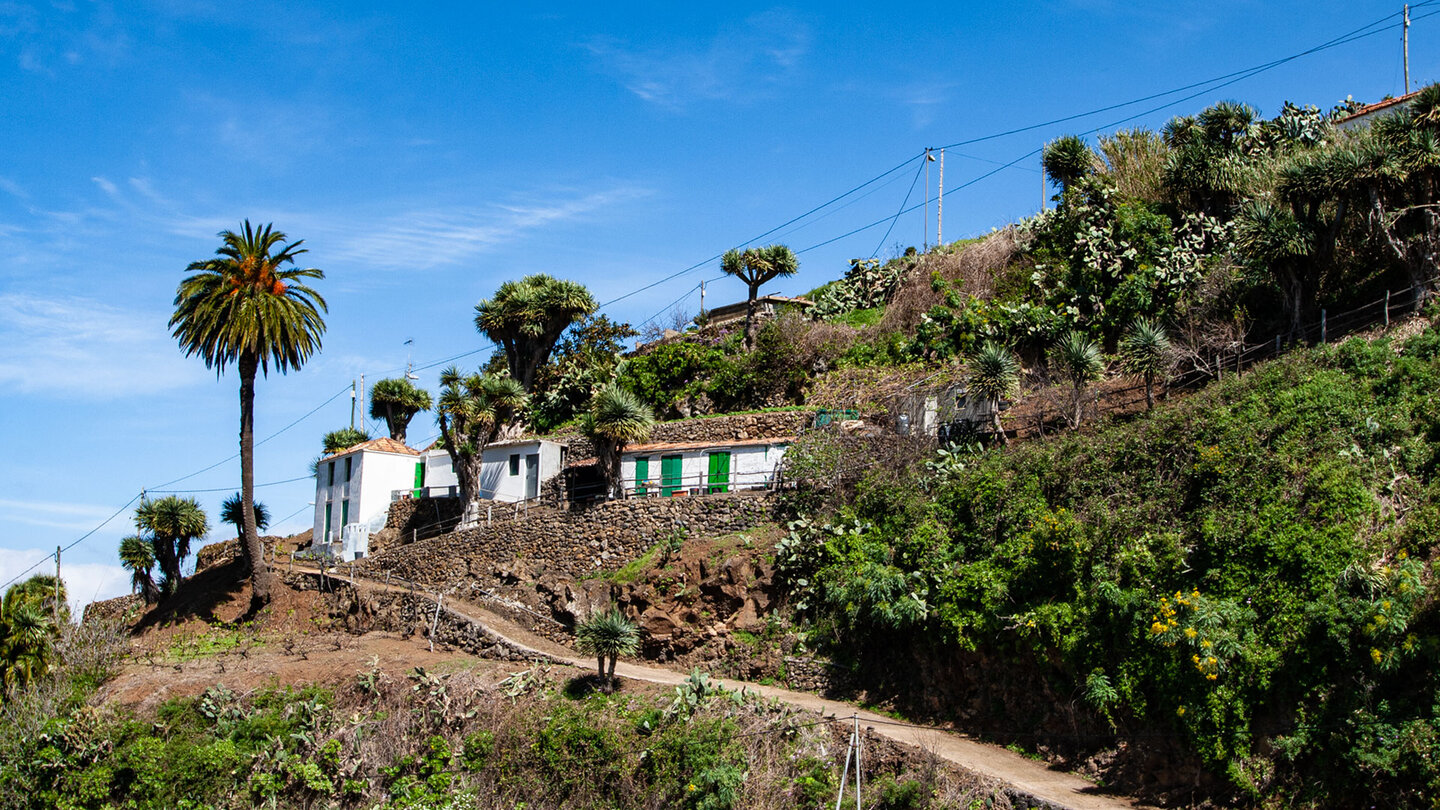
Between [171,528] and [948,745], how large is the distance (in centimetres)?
3073

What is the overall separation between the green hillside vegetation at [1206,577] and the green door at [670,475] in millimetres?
7763

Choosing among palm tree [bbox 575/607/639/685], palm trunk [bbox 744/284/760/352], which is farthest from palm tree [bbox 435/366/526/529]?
palm tree [bbox 575/607/639/685]

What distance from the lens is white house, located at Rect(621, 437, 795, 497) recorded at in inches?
1324

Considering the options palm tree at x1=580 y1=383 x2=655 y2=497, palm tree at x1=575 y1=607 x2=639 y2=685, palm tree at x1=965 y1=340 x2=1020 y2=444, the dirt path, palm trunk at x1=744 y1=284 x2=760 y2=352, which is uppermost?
palm trunk at x1=744 y1=284 x2=760 y2=352

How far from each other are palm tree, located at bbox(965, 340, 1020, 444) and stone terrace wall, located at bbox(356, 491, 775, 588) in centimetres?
641

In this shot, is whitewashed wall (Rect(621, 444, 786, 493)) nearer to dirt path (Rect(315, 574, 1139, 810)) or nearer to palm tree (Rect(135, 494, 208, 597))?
dirt path (Rect(315, 574, 1139, 810))

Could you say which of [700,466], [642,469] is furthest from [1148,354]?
[642,469]

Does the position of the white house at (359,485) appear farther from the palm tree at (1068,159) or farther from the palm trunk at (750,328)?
the palm tree at (1068,159)

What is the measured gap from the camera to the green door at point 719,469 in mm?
34312

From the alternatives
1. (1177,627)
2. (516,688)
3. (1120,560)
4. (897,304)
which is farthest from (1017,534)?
(897,304)

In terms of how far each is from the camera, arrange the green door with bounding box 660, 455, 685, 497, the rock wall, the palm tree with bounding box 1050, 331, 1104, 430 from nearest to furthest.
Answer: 1. the palm tree with bounding box 1050, 331, 1104, 430
2. the green door with bounding box 660, 455, 685, 497
3. the rock wall

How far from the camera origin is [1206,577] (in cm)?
1942

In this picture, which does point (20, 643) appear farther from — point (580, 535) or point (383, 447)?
point (383, 447)

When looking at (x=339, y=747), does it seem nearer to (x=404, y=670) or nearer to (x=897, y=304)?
(x=404, y=670)
